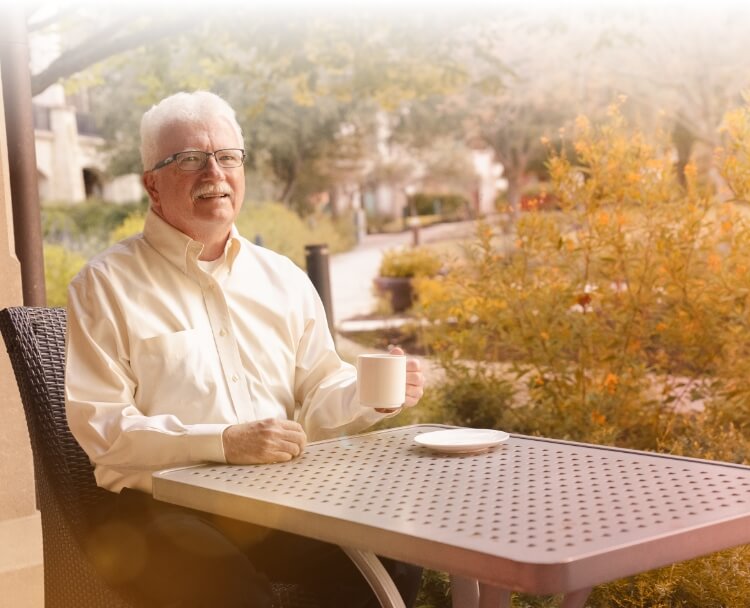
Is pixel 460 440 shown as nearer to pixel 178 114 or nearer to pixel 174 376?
pixel 174 376

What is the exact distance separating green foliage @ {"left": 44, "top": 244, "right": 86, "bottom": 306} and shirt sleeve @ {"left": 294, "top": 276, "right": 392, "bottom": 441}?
22.7 feet

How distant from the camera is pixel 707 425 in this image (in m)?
4.07

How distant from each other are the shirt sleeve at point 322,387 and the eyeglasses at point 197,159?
385mm

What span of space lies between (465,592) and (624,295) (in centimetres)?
261

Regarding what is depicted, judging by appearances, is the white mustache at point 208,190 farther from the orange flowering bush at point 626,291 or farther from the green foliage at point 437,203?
the green foliage at point 437,203

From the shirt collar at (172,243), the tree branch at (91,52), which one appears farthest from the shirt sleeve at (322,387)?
the tree branch at (91,52)

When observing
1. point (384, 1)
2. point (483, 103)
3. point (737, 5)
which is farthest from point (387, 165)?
point (384, 1)

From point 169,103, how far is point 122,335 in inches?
22.4

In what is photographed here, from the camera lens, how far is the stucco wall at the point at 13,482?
324cm

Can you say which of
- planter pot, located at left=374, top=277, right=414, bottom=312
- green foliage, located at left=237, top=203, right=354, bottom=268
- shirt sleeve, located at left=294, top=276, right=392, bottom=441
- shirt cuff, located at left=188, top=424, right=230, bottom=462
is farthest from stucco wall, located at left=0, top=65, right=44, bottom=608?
green foliage, located at left=237, top=203, right=354, bottom=268

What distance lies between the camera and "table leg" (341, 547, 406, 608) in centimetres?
176

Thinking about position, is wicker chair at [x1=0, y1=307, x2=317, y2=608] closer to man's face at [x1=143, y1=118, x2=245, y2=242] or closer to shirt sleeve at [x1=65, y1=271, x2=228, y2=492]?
shirt sleeve at [x1=65, y1=271, x2=228, y2=492]

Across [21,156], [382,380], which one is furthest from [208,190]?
[21,156]

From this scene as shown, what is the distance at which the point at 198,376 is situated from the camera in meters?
2.24
